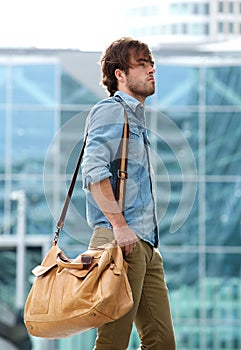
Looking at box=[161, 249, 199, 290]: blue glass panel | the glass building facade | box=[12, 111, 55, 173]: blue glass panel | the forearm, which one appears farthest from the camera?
box=[12, 111, 55, 173]: blue glass panel

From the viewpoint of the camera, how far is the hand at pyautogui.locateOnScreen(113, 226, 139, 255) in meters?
2.66

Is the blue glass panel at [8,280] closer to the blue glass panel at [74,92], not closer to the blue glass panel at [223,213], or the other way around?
the blue glass panel at [74,92]

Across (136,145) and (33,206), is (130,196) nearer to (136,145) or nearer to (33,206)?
(136,145)

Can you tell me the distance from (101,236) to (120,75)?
19.3 inches

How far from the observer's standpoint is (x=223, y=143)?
12.2 metres

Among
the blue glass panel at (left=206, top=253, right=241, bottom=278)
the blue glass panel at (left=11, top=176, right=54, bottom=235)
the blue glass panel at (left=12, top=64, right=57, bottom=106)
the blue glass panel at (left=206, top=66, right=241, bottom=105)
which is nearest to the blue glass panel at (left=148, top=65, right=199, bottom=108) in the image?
the blue glass panel at (left=206, top=66, right=241, bottom=105)

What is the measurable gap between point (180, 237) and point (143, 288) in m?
9.06

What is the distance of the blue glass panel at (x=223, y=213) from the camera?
11844mm

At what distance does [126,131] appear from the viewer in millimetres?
2744

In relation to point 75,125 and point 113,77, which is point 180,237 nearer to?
point 75,125

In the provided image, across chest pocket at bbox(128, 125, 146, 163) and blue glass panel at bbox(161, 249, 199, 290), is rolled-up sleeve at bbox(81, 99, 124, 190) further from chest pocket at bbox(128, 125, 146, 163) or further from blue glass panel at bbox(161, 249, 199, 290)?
blue glass panel at bbox(161, 249, 199, 290)

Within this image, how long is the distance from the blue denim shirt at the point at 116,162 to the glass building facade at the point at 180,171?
345 inches

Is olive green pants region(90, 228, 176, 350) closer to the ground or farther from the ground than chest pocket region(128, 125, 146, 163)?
closer to the ground

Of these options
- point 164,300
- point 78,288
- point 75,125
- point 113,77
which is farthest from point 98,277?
point 75,125
